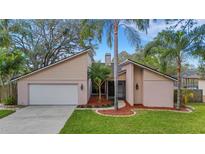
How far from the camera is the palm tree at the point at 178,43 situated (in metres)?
8.57

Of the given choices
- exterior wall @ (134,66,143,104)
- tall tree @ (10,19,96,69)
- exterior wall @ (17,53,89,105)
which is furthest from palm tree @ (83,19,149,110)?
tall tree @ (10,19,96,69)

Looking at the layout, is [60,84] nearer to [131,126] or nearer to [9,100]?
[9,100]

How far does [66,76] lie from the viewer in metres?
11.5

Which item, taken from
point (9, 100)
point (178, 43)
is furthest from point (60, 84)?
point (178, 43)

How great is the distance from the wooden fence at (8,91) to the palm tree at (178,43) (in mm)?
8942

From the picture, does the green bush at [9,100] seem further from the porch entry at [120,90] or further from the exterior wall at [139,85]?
the exterior wall at [139,85]

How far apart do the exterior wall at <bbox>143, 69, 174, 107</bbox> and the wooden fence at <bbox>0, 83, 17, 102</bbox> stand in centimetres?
837

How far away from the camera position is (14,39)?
1636 centimetres

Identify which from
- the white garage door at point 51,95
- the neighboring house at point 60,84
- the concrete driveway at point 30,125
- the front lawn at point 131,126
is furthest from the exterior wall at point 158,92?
the concrete driveway at point 30,125

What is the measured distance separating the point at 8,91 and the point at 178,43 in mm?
10910
